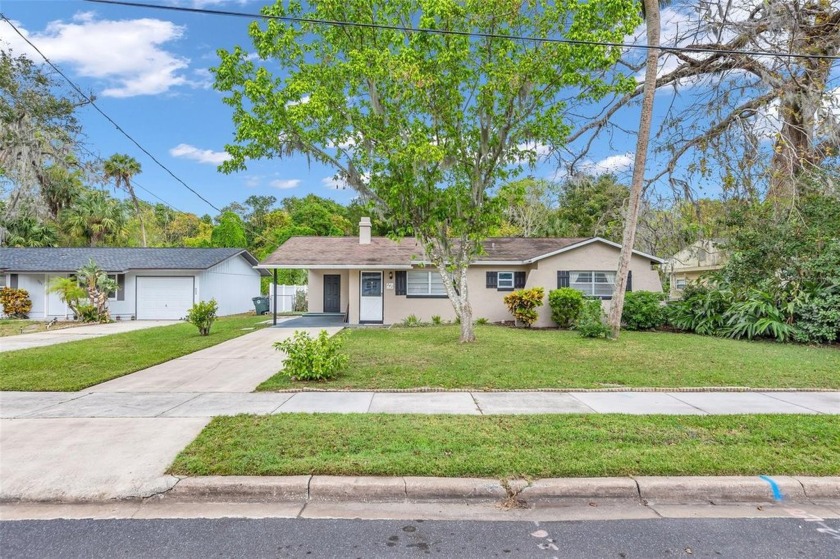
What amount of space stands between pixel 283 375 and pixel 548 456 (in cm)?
508

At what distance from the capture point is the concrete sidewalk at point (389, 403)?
5.62 meters

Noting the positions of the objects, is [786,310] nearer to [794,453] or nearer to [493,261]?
[493,261]

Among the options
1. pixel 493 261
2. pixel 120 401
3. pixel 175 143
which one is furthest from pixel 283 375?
pixel 175 143

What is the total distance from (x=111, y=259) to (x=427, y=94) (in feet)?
62.2

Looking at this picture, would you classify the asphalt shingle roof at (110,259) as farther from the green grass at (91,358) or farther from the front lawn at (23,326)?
the green grass at (91,358)

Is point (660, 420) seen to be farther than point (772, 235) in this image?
No

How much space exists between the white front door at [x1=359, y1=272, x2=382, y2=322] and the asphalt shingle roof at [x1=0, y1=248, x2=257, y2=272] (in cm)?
803

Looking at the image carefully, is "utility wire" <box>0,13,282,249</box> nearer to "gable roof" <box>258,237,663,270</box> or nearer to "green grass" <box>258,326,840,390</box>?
"gable roof" <box>258,237,663,270</box>

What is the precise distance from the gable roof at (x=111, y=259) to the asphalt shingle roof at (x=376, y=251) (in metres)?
5.16

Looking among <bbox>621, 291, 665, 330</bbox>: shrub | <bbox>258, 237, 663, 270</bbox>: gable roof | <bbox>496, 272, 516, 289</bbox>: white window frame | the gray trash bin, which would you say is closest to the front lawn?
the gray trash bin

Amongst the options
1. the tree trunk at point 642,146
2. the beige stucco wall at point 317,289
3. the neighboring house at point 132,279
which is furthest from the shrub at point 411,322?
the neighboring house at point 132,279

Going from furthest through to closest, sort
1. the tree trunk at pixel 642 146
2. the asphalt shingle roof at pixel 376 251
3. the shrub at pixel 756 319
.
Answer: the asphalt shingle roof at pixel 376 251 < the shrub at pixel 756 319 < the tree trunk at pixel 642 146

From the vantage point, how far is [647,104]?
39.1 feet

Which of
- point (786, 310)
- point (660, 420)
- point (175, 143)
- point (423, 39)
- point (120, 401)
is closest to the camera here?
point (660, 420)
